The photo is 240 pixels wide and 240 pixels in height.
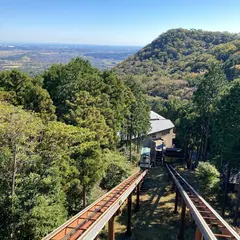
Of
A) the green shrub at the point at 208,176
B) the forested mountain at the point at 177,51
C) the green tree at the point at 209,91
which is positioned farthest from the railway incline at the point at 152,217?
the forested mountain at the point at 177,51

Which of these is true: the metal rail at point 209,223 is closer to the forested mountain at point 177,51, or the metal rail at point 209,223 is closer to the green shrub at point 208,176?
the green shrub at point 208,176

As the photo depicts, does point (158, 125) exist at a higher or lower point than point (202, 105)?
lower

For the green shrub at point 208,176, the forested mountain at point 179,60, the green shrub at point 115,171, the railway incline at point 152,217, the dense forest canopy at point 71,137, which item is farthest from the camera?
the forested mountain at point 179,60

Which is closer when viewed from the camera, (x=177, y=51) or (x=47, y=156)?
(x=47, y=156)

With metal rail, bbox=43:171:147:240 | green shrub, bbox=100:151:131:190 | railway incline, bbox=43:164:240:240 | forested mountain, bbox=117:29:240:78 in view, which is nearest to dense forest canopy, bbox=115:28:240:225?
forested mountain, bbox=117:29:240:78

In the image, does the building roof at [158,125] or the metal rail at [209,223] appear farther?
the building roof at [158,125]

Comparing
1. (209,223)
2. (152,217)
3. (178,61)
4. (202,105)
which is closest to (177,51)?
(178,61)

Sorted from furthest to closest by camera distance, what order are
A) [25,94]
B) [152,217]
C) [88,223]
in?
[25,94] → [152,217] → [88,223]

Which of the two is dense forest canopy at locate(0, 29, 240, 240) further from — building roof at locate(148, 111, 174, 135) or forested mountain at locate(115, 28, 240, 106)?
forested mountain at locate(115, 28, 240, 106)

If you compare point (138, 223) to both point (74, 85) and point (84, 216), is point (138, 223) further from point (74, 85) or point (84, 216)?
point (74, 85)

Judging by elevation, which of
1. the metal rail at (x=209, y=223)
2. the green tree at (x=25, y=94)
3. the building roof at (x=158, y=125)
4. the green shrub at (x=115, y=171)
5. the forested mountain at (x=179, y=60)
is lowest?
the building roof at (x=158, y=125)

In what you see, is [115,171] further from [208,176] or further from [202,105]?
[202,105]

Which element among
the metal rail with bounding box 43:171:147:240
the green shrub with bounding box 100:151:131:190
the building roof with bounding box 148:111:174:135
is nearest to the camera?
the metal rail with bounding box 43:171:147:240

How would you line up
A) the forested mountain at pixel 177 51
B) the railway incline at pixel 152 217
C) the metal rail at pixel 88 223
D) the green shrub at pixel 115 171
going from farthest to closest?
the forested mountain at pixel 177 51 → the green shrub at pixel 115 171 → the railway incline at pixel 152 217 → the metal rail at pixel 88 223
